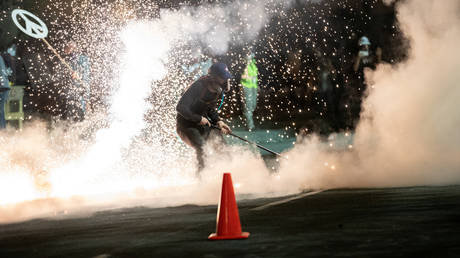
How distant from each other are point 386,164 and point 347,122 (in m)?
8.25

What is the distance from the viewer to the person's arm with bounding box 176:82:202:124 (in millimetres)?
11016

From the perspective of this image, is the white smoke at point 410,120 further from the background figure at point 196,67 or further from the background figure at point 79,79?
the background figure at point 79,79

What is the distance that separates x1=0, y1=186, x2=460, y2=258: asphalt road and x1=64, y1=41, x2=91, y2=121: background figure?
11830 millimetres

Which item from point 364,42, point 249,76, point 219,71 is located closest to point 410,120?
point 219,71

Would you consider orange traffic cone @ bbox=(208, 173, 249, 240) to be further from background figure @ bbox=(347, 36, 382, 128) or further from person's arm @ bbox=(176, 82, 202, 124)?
background figure @ bbox=(347, 36, 382, 128)

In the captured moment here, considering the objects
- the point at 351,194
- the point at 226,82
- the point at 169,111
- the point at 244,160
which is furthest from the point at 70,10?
the point at 351,194

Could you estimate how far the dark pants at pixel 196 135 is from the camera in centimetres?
1133

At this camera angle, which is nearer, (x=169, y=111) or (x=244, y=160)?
(x=244, y=160)

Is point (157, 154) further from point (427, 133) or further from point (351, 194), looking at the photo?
point (351, 194)

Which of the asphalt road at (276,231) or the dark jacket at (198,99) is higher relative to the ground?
the dark jacket at (198,99)

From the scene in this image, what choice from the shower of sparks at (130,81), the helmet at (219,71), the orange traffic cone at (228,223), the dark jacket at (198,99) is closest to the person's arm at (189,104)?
the dark jacket at (198,99)

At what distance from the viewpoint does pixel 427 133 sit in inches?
520

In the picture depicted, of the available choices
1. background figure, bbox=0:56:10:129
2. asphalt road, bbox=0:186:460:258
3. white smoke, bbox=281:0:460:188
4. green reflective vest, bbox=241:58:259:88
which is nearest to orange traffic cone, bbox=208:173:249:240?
asphalt road, bbox=0:186:460:258

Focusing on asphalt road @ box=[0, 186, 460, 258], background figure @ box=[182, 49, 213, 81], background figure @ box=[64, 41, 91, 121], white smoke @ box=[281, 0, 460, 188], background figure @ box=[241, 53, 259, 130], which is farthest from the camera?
background figure @ box=[241, 53, 259, 130]
